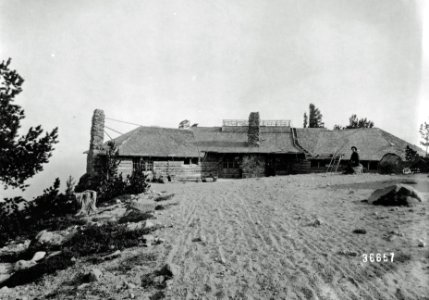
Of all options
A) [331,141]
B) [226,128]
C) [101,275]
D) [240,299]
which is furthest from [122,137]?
[240,299]

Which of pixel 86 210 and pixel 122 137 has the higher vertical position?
pixel 122 137

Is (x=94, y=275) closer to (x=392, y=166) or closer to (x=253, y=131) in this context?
(x=392, y=166)

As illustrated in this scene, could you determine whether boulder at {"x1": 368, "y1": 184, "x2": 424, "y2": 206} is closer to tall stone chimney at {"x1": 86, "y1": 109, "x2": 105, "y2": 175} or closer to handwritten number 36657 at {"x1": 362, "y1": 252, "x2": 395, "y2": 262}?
handwritten number 36657 at {"x1": 362, "y1": 252, "x2": 395, "y2": 262}

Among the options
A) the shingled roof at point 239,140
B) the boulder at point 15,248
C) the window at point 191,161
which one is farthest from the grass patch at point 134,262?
the shingled roof at point 239,140

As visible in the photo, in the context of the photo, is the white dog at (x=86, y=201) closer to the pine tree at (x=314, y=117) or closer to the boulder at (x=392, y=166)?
the boulder at (x=392, y=166)

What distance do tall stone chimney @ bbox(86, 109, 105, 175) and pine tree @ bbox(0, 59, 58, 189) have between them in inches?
608

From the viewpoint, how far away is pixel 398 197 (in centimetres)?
951

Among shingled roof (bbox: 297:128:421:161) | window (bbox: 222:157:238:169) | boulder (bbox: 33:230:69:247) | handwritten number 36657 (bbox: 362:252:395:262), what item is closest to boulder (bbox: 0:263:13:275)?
boulder (bbox: 33:230:69:247)

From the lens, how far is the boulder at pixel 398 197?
9.33 metres

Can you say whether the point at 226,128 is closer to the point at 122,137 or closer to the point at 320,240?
the point at 122,137

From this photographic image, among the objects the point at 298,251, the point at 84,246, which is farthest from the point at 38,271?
the point at 298,251

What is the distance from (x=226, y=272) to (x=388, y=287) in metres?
2.86

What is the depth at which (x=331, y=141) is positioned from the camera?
3000 cm

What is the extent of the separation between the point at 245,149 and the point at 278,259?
904 inches
